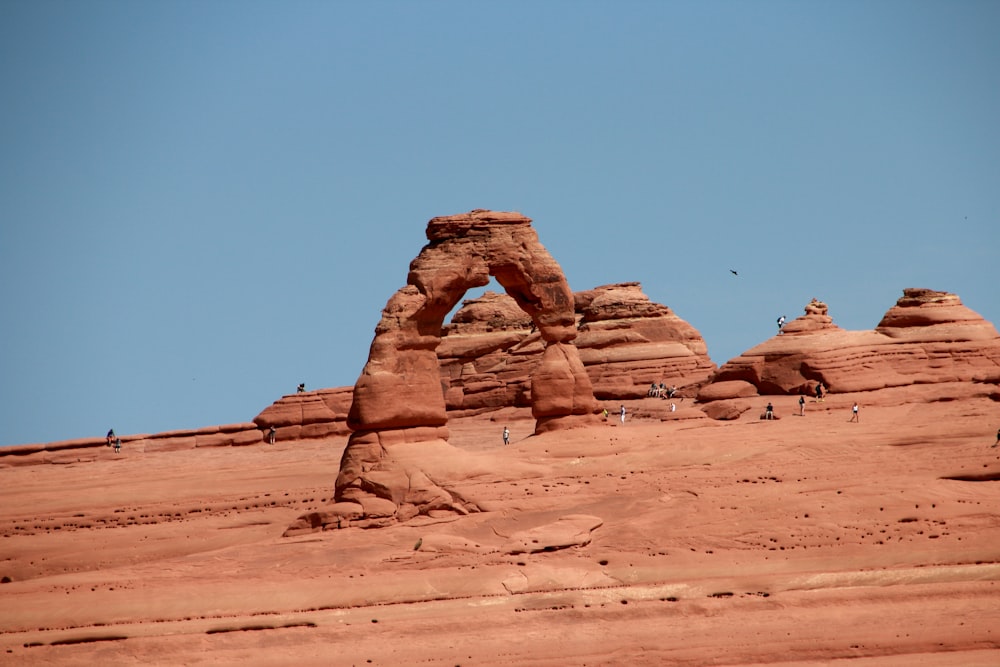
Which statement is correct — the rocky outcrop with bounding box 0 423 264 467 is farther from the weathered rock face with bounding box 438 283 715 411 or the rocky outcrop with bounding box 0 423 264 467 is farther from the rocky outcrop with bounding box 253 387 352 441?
the weathered rock face with bounding box 438 283 715 411

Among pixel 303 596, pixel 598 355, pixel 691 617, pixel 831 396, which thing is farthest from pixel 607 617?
pixel 598 355

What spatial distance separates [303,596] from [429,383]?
7.39 meters

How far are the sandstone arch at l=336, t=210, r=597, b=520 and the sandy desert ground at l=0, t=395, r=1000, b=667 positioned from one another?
1.05 meters

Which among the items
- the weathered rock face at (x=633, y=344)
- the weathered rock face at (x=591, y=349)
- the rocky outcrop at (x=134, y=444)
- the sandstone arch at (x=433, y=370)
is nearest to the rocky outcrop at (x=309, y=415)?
the rocky outcrop at (x=134, y=444)

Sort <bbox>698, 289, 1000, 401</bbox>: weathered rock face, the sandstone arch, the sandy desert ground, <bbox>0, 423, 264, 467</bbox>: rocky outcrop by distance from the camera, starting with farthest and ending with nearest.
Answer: <bbox>0, 423, 264, 467</bbox>: rocky outcrop, <bbox>698, 289, 1000, 401</bbox>: weathered rock face, the sandstone arch, the sandy desert ground

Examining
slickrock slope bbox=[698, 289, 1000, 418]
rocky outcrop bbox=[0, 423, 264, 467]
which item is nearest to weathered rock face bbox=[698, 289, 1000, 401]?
slickrock slope bbox=[698, 289, 1000, 418]

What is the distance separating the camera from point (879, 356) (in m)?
46.7

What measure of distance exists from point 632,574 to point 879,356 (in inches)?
831

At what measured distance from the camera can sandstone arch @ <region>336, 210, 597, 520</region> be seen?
108ft

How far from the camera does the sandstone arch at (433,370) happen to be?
32781 millimetres

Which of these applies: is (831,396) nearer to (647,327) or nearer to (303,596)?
(647,327)

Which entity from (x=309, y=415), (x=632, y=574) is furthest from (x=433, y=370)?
(x=309, y=415)

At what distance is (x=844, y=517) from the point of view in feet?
93.5

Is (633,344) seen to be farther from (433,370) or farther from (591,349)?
(433,370)
